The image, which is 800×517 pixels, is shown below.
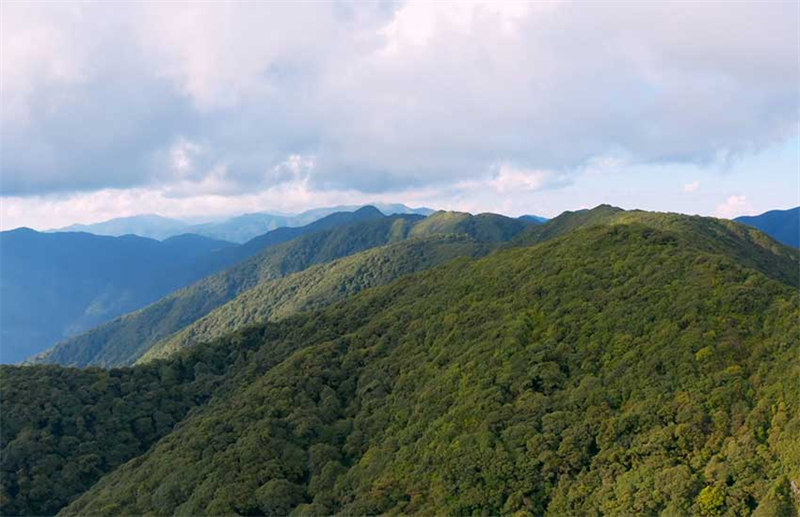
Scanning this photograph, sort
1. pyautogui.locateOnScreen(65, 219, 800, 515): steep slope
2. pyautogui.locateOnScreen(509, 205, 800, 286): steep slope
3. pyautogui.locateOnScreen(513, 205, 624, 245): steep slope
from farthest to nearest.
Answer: pyautogui.locateOnScreen(513, 205, 624, 245): steep slope, pyautogui.locateOnScreen(509, 205, 800, 286): steep slope, pyautogui.locateOnScreen(65, 219, 800, 515): steep slope

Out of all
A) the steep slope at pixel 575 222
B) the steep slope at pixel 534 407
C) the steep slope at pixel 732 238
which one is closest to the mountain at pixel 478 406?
the steep slope at pixel 534 407

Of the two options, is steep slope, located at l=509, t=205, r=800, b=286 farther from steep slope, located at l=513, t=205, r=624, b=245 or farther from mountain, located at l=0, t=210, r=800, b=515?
mountain, located at l=0, t=210, r=800, b=515

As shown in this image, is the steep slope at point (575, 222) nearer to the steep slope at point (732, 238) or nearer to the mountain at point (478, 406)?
the steep slope at point (732, 238)

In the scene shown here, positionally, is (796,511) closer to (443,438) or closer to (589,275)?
(443,438)

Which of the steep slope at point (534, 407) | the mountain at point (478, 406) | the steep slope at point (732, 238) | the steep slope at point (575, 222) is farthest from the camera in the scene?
the steep slope at point (575, 222)

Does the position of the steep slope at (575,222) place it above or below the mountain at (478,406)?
above

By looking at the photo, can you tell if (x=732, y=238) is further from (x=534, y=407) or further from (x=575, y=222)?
(x=534, y=407)

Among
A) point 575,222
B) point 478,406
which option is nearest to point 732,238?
point 575,222

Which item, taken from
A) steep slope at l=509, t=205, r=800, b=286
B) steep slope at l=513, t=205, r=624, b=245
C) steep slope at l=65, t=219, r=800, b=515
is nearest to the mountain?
steep slope at l=65, t=219, r=800, b=515

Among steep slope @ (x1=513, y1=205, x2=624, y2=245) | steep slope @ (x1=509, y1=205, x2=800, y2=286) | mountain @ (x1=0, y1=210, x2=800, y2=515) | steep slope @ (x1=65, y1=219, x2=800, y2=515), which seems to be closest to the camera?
steep slope @ (x1=65, y1=219, x2=800, y2=515)
